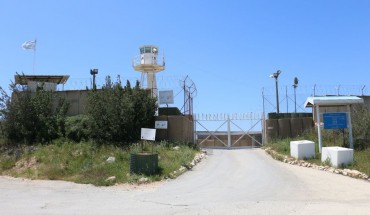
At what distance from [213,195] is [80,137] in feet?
43.5

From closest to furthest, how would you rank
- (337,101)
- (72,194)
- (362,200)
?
1. (362,200)
2. (72,194)
3. (337,101)

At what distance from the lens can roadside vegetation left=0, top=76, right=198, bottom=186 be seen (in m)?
19.8

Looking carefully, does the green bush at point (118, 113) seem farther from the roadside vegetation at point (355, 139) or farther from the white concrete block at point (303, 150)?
the white concrete block at point (303, 150)

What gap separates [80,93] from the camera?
1088 inches

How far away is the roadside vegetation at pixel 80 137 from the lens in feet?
65.0

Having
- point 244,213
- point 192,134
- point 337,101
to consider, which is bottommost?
point 244,213

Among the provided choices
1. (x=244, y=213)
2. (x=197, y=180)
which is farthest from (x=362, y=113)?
(x=244, y=213)

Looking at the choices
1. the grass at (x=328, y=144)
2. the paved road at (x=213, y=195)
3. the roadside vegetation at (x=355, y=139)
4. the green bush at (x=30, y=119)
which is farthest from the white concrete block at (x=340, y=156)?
the green bush at (x=30, y=119)

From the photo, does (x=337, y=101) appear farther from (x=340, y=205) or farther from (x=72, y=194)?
(x=72, y=194)

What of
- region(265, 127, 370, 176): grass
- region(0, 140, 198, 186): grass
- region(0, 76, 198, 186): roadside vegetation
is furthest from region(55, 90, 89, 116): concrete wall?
region(265, 127, 370, 176): grass

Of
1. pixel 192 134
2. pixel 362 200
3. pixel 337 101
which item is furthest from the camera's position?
pixel 192 134

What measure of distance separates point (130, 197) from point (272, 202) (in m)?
4.80

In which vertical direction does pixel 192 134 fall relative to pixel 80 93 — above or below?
below

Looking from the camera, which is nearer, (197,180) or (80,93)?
(197,180)
